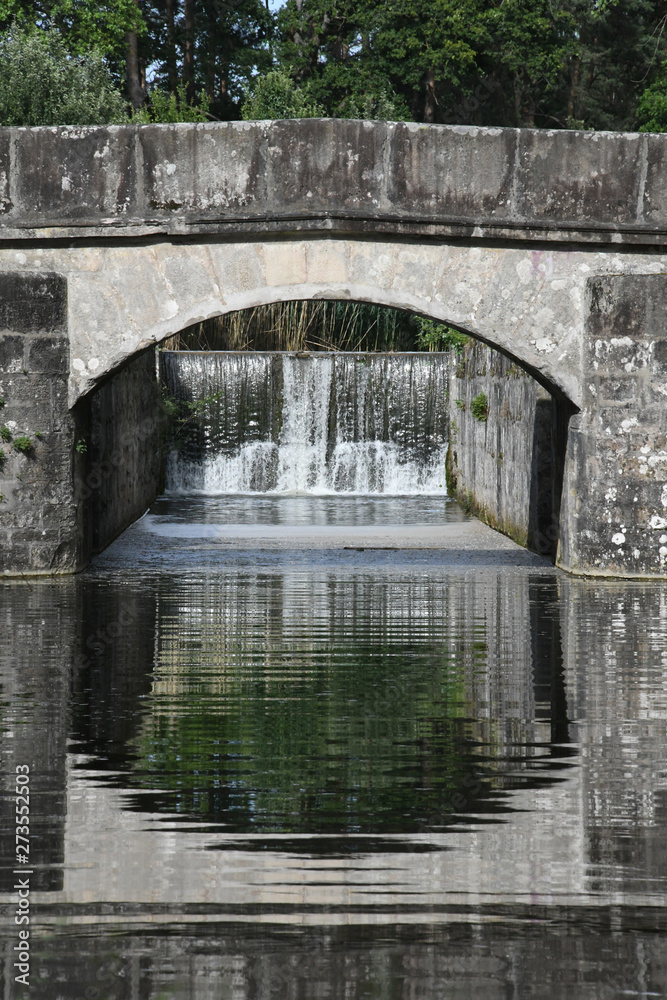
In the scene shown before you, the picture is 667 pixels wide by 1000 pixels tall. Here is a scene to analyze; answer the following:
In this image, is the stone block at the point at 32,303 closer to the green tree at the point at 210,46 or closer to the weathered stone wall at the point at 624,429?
the weathered stone wall at the point at 624,429

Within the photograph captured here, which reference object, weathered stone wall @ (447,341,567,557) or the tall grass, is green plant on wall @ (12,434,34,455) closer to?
weathered stone wall @ (447,341,567,557)

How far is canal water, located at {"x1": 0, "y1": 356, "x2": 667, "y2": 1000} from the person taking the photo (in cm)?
244

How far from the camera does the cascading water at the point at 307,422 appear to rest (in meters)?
18.3

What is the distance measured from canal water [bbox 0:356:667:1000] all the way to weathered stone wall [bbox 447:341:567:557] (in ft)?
9.70

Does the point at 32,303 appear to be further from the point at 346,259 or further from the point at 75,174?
the point at 346,259

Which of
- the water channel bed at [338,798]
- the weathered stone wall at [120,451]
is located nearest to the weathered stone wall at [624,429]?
the water channel bed at [338,798]

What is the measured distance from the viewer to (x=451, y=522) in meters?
14.2

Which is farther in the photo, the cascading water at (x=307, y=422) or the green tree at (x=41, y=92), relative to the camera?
the green tree at (x=41, y=92)

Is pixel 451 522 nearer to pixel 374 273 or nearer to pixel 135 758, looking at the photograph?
pixel 374 273

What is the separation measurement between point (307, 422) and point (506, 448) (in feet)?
20.2

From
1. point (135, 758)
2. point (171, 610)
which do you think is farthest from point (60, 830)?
point (171, 610)

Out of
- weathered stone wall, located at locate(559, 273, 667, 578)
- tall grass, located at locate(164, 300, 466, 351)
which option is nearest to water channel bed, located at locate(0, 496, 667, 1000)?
weathered stone wall, located at locate(559, 273, 667, 578)

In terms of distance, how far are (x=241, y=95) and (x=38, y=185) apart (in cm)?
2697

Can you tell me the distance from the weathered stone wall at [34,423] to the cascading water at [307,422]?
31.0ft
